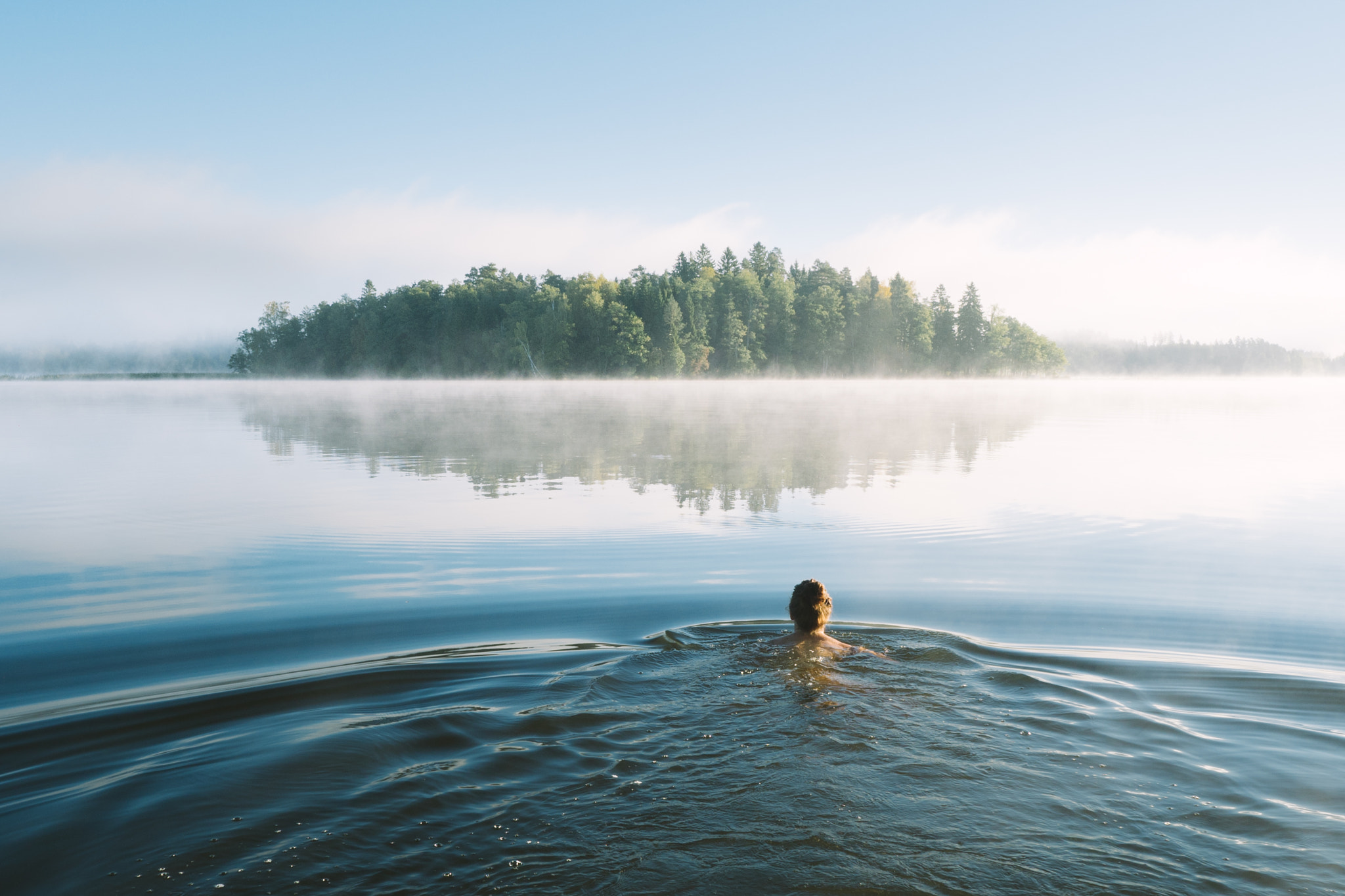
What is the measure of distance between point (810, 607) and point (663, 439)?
19682 millimetres

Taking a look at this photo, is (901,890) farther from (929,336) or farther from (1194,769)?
(929,336)

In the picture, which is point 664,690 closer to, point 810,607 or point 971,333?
point 810,607

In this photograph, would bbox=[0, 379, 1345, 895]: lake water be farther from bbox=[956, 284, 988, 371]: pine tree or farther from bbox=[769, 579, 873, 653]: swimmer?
bbox=[956, 284, 988, 371]: pine tree

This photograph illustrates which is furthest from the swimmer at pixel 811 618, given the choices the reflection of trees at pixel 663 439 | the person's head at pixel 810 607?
the reflection of trees at pixel 663 439

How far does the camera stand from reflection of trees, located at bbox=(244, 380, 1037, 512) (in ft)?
59.0

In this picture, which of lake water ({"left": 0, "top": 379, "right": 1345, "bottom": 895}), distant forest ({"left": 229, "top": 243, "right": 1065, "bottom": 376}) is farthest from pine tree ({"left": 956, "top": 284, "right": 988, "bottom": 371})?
lake water ({"left": 0, "top": 379, "right": 1345, "bottom": 895})

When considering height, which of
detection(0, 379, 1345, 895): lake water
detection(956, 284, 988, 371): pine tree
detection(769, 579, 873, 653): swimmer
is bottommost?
detection(0, 379, 1345, 895): lake water

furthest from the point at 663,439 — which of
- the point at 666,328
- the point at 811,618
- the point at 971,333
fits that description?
the point at 971,333

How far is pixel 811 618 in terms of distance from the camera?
705 centimetres

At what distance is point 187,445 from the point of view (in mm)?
24266

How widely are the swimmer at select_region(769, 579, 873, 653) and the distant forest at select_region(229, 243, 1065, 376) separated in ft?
353

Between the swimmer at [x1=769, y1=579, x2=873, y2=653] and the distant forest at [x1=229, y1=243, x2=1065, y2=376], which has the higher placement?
the distant forest at [x1=229, y1=243, x2=1065, y2=376]

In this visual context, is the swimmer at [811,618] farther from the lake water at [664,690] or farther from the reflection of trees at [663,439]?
the reflection of trees at [663,439]

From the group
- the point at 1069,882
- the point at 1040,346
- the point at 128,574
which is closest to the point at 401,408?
the point at 128,574
